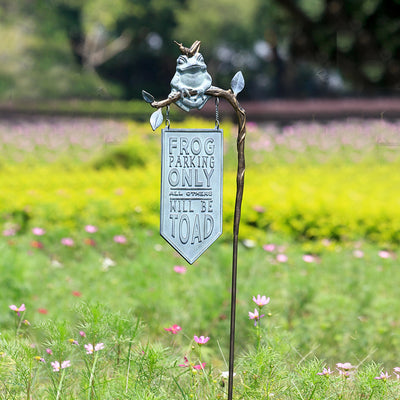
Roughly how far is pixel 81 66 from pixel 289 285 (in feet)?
67.3

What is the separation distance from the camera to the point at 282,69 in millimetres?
22000

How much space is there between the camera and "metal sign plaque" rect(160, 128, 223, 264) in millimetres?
1523

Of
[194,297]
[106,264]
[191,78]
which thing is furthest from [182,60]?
[106,264]

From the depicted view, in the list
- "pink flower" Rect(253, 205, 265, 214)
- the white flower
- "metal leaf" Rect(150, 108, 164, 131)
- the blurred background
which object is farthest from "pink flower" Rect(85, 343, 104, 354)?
the blurred background

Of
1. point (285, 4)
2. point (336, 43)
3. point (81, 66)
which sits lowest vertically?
point (81, 66)

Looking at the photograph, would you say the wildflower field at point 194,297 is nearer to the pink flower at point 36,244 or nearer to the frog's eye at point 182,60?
the pink flower at point 36,244

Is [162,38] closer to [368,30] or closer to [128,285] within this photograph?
[368,30]

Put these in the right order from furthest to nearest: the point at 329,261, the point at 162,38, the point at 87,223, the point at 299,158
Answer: the point at 162,38
the point at 299,158
the point at 87,223
the point at 329,261

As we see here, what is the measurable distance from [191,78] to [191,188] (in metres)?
0.31

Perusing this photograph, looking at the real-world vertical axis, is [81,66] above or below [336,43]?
below

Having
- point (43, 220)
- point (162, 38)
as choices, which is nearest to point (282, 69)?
point (162, 38)

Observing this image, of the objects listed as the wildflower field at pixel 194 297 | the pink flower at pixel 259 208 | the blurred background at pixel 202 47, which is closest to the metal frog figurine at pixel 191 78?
the wildflower field at pixel 194 297

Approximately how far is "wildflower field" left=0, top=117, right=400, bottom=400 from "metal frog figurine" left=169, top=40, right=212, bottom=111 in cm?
68

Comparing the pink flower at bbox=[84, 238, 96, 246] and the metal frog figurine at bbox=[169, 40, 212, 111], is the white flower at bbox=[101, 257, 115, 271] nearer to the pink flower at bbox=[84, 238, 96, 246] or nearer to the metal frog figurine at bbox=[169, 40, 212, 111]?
the pink flower at bbox=[84, 238, 96, 246]
